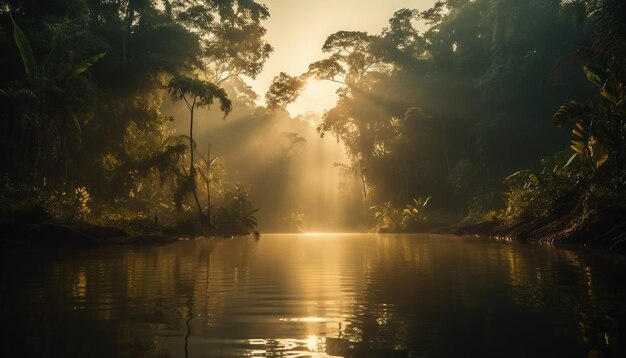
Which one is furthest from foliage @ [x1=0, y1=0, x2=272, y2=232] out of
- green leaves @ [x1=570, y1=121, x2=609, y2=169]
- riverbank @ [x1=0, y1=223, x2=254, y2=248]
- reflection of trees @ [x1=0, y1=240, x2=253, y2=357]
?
green leaves @ [x1=570, y1=121, x2=609, y2=169]

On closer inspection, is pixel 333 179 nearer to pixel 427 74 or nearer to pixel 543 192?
pixel 427 74

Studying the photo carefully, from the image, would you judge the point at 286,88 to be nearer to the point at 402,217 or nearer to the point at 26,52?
the point at 402,217

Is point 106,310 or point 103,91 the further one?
point 103,91

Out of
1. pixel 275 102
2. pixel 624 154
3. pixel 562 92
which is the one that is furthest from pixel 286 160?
pixel 624 154

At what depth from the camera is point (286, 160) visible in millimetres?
65625

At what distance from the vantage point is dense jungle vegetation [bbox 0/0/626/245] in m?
18.9

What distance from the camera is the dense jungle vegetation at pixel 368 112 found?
62.1 ft

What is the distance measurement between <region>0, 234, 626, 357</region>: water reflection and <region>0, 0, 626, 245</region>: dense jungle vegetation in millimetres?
7744

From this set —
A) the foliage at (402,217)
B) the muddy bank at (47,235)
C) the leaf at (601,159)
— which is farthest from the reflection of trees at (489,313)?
the foliage at (402,217)

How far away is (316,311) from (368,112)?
4339 centimetres

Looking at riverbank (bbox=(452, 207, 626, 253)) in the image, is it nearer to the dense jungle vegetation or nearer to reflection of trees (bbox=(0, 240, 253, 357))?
the dense jungle vegetation

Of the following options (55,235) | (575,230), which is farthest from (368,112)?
(55,235)

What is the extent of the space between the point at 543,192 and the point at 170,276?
17771 millimetres

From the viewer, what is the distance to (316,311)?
571 cm
